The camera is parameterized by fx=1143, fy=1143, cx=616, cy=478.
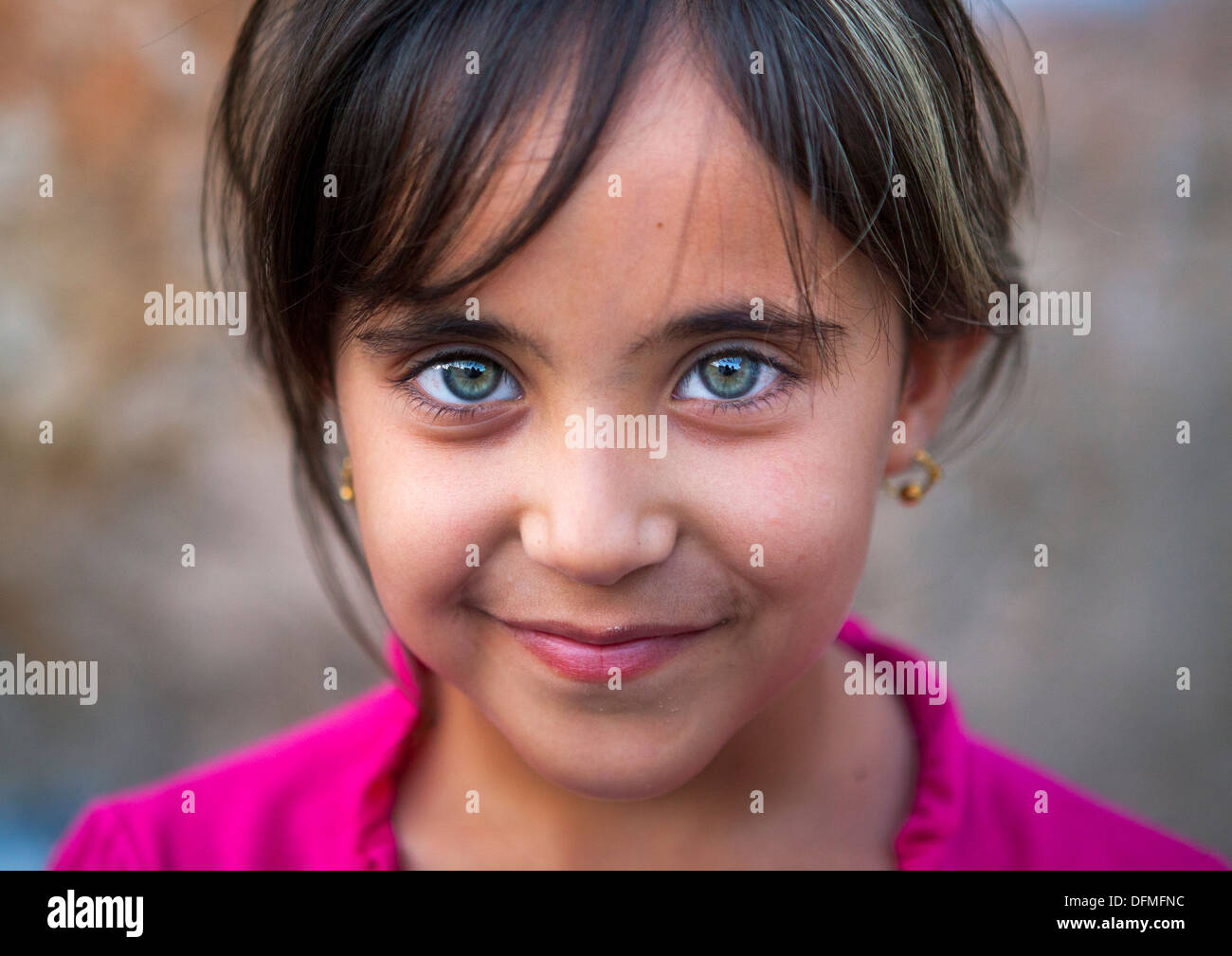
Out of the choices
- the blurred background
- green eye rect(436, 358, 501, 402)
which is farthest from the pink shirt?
the blurred background

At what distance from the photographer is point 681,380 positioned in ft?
2.99

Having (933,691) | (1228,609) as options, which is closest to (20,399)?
(933,691)

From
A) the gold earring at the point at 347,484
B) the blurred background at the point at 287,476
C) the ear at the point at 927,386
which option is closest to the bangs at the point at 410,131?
the gold earring at the point at 347,484

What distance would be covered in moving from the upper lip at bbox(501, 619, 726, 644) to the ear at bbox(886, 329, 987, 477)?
0.30m

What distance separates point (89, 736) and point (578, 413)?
1.71 m

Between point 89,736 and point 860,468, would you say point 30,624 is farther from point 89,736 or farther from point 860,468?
point 860,468

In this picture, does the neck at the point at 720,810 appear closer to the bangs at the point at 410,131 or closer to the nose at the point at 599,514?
the nose at the point at 599,514

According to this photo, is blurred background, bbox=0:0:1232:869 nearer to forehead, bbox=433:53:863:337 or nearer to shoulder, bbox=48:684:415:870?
shoulder, bbox=48:684:415:870

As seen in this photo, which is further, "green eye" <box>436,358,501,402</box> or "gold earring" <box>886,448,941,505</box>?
"gold earring" <box>886,448,941,505</box>

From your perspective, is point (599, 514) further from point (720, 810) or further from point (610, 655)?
point (720, 810)

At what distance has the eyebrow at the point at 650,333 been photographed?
0.87 m

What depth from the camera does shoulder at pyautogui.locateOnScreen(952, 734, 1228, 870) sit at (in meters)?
1.22

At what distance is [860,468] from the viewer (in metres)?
0.97

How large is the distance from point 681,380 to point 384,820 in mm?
634
